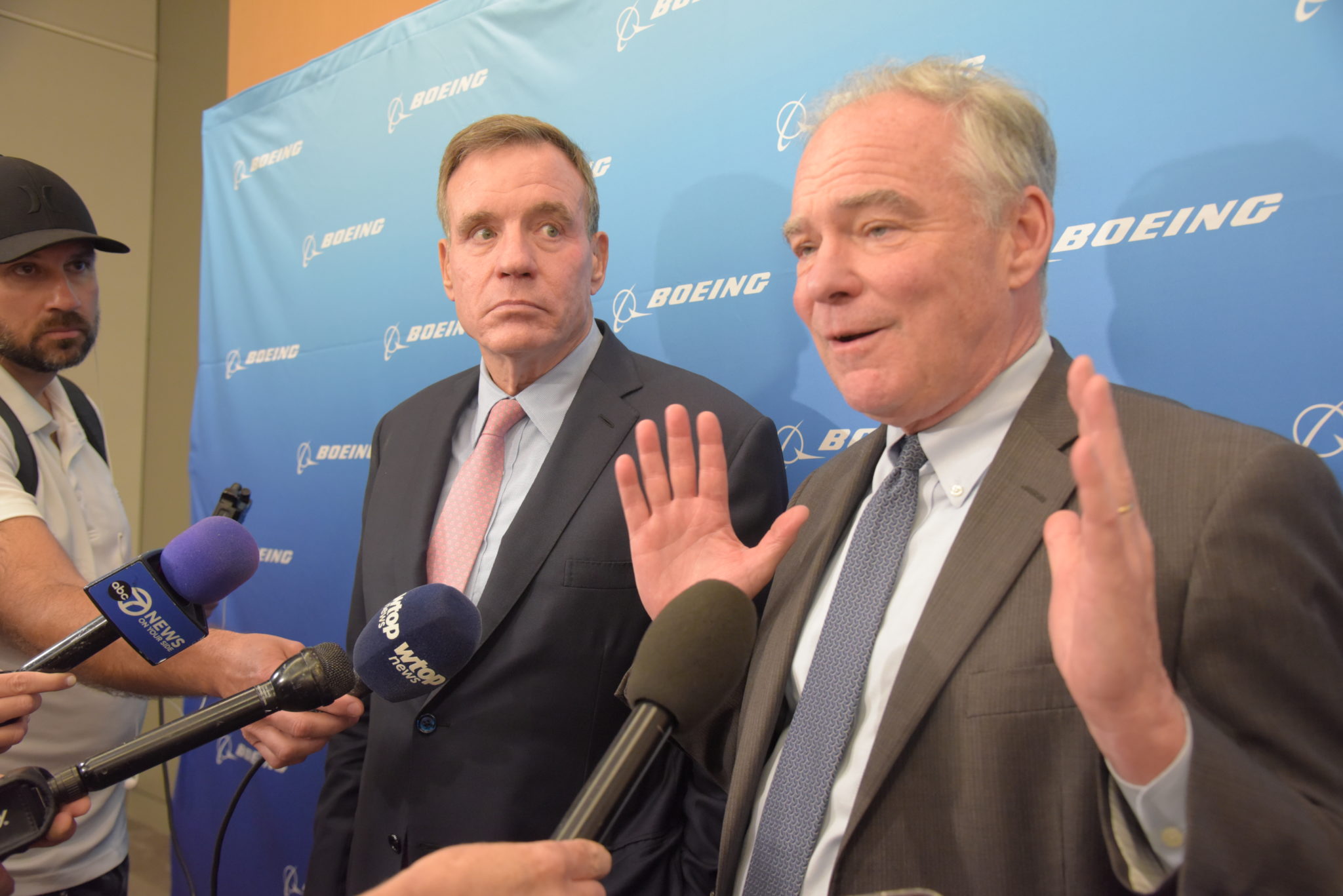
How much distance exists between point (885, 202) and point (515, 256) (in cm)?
83

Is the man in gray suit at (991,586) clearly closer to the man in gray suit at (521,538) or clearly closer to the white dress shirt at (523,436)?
the man in gray suit at (521,538)

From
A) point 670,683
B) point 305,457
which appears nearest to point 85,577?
point 305,457

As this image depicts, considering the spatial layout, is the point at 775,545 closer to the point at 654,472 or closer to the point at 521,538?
the point at 654,472

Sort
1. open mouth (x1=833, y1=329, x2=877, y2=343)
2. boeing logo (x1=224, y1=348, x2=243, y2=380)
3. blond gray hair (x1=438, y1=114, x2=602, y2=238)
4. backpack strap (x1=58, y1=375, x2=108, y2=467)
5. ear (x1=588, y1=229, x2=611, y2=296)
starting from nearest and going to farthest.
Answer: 1. open mouth (x1=833, y1=329, x2=877, y2=343)
2. blond gray hair (x1=438, y1=114, x2=602, y2=238)
3. ear (x1=588, y1=229, x2=611, y2=296)
4. backpack strap (x1=58, y1=375, x2=108, y2=467)
5. boeing logo (x1=224, y1=348, x2=243, y2=380)

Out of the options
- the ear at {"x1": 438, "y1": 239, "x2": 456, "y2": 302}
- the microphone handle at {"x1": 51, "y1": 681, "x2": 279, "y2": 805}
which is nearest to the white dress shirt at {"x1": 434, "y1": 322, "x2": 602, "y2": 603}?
the ear at {"x1": 438, "y1": 239, "x2": 456, "y2": 302}

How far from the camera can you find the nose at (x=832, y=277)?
4.17 ft

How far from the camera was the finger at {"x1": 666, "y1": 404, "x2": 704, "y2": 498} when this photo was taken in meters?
1.37

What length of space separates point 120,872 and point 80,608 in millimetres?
885

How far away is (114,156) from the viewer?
4.59m

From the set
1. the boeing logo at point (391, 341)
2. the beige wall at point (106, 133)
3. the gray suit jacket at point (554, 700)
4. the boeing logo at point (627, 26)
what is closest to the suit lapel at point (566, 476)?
the gray suit jacket at point (554, 700)

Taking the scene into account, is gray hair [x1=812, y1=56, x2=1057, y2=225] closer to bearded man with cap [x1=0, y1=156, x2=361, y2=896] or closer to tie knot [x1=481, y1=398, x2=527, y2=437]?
tie knot [x1=481, y1=398, x2=527, y2=437]

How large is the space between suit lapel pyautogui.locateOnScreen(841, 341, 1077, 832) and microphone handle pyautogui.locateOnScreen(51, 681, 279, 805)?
0.80m

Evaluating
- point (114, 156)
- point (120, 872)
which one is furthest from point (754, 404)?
point (114, 156)

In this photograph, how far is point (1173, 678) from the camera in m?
0.97
